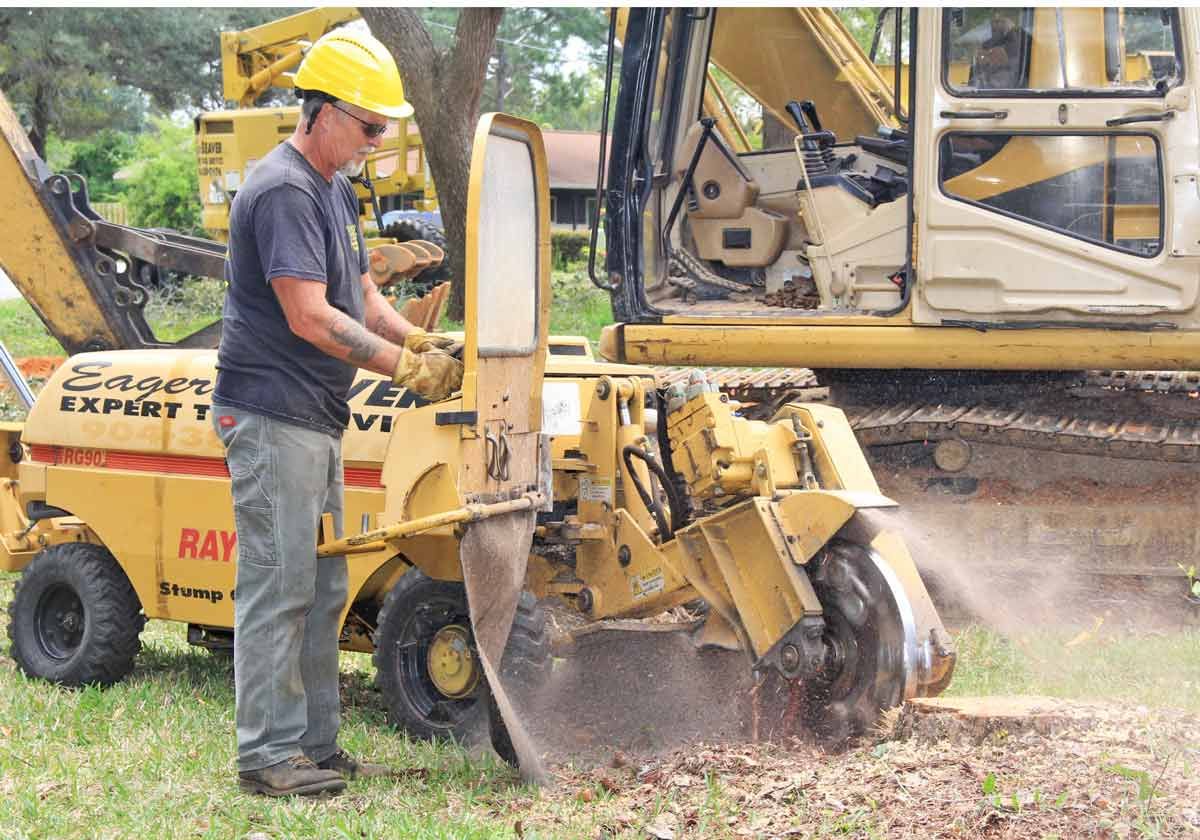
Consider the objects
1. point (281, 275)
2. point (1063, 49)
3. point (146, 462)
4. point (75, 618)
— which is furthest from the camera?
point (1063, 49)

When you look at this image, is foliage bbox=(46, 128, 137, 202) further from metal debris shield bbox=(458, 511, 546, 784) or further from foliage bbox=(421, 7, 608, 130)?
metal debris shield bbox=(458, 511, 546, 784)

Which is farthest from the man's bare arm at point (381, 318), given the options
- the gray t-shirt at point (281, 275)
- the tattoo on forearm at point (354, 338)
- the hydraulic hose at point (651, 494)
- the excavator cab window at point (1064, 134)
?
the excavator cab window at point (1064, 134)

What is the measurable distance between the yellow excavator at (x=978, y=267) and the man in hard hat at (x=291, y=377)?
2797mm

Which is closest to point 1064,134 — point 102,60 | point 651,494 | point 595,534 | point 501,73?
point 651,494

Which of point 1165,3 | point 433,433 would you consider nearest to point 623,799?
point 433,433

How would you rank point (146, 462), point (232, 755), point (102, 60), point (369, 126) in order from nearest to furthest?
point (369, 126) → point (232, 755) → point (146, 462) → point (102, 60)

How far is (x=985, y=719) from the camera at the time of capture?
14.5 ft

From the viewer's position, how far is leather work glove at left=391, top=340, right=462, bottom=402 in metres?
4.70

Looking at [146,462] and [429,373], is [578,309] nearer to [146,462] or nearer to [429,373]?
[146,462]

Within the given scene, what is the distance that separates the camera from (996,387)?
7.60 metres

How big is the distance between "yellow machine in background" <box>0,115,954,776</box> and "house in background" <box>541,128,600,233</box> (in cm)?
3431

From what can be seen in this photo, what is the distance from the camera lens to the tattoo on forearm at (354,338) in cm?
461

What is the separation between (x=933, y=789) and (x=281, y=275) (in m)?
2.31

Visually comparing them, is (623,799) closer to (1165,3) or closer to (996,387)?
(996,387)
